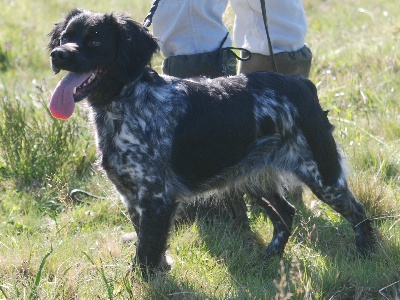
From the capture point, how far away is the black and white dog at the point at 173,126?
12.4 ft

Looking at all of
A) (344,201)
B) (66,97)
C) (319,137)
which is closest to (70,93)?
(66,97)

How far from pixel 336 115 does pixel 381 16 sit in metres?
4.05

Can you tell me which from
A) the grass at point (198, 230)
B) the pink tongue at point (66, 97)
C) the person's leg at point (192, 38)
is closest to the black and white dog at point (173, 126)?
the pink tongue at point (66, 97)

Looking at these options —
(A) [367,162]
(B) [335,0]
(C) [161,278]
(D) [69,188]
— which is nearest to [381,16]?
(B) [335,0]

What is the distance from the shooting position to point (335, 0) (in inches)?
462

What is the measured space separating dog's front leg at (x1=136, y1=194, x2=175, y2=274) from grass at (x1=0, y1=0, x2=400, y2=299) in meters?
0.10

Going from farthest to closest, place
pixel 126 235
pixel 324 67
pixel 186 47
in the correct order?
pixel 324 67 < pixel 186 47 < pixel 126 235

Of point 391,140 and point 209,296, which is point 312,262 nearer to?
point 209,296

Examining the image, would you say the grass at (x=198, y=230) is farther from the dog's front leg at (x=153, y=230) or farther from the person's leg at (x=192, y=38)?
the person's leg at (x=192, y=38)

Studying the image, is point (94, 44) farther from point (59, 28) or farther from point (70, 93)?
point (59, 28)

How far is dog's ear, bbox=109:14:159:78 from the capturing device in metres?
3.78

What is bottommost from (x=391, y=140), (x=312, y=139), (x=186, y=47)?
(x=391, y=140)

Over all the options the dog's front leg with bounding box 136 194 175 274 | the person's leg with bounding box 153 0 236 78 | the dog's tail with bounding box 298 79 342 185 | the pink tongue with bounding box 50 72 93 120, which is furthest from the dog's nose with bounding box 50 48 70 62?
the dog's tail with bounding box 298 79 342 185

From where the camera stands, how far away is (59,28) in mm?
4074
